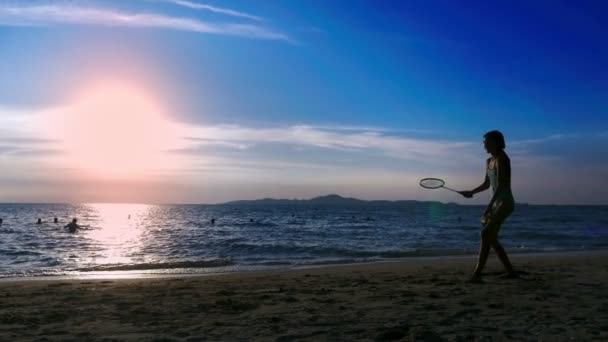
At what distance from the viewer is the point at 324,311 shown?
20.3ft

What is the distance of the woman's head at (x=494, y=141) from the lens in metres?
7.95

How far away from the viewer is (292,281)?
962 cm

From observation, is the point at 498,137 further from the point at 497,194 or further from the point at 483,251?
the point at 483,251

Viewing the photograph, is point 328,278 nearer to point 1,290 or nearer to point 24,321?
point 24,321

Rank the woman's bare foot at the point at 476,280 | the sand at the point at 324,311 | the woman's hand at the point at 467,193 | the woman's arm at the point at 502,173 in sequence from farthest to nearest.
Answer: the woman's hand at the point at 467,193 < the woman's bare foot at the point at 476,280 < the woman's arm at the point at 502,173 < the sand at the point at 324,311

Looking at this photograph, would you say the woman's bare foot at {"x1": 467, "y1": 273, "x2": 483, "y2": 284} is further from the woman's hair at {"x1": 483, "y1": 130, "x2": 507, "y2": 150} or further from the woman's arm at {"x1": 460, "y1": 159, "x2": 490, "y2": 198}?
the woman's hair at {"x1": 483, "y1": 130, "x2": 507, "y2": 150}

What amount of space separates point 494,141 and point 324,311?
4.01m

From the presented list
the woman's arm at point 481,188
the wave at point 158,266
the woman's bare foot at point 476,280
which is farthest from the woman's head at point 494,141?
the wave at point 158,266

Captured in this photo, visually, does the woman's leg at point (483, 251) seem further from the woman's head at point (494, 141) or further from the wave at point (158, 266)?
the wave at point (158, 266)

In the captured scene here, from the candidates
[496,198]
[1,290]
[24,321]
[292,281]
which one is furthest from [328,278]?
[1,290]

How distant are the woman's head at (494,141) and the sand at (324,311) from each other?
2173 mm

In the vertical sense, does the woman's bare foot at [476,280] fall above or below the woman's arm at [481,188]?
below

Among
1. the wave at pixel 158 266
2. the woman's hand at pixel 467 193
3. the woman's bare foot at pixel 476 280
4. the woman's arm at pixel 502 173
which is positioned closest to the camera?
the woman's arm at pixel 502 173

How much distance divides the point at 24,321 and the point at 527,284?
7216 mm
